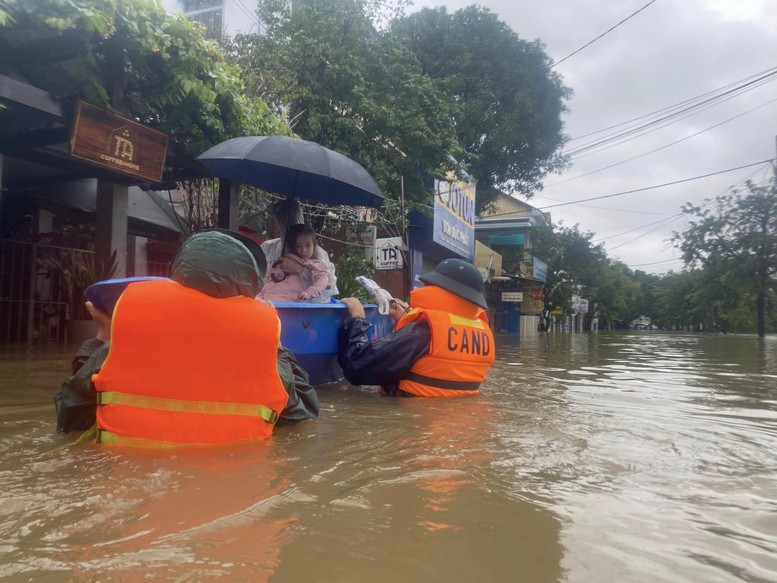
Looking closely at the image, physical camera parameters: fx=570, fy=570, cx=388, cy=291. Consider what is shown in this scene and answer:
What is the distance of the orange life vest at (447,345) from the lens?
13.5ft

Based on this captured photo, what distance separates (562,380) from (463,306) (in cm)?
244

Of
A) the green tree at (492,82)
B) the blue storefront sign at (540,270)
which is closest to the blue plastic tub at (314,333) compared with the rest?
the green tree at (492,82)

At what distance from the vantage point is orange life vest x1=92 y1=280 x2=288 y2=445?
7.63ft

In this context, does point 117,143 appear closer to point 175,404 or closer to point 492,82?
point 175,404

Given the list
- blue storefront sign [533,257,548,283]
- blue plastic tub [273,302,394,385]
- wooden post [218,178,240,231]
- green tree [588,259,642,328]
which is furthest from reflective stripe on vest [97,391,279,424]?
green tree [588,259,642,328]

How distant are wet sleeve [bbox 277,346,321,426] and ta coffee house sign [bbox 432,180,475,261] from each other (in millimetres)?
12670

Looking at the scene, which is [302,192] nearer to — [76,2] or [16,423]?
[76,2]

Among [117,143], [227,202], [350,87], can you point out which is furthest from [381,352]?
[350,87]

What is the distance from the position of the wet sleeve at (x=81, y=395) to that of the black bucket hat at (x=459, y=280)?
7.53 feet

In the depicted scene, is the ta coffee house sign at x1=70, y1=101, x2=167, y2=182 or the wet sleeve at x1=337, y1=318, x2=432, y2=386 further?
the ta coffee house sign at x1=70, y1=101, x2=167, y2=182

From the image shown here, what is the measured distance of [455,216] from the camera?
60.6 feet

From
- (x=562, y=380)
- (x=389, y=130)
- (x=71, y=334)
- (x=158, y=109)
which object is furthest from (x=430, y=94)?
(x=71, y=334)

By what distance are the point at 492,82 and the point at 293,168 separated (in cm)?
1612

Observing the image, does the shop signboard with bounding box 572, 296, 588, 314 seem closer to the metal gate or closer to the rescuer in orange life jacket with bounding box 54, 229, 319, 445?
the metal gate
